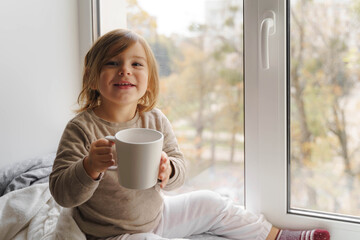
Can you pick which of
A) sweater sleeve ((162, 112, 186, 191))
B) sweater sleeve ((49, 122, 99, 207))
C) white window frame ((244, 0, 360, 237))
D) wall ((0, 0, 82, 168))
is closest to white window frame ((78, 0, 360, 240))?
white window frame ((244, 0, 360, 237))

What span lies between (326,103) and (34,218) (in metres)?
0.93

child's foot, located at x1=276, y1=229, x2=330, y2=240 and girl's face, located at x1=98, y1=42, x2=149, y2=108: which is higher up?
girl's face, located at x1=98, y1=42, x2=149, y2=108

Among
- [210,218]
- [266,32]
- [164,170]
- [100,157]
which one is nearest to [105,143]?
[100,157]

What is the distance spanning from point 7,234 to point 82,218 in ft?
0.71

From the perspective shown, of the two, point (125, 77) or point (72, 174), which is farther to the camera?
point (125, 77)

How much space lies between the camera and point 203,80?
135cm

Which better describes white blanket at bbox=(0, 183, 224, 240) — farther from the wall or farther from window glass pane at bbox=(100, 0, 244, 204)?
window glass pane at bbox=(100, 0, 244, 204)

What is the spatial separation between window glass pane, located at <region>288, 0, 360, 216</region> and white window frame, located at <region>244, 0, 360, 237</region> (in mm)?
37

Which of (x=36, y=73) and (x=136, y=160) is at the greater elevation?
(x=36, y=73)

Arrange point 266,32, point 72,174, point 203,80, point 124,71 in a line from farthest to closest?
point 203,80, point 266,32, point 124,71, point 72,174

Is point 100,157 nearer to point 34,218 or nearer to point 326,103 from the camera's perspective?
point 34,218

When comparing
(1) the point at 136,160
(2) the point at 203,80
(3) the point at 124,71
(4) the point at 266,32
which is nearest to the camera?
(1) the point at 136,160

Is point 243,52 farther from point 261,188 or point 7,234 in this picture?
point 7,234

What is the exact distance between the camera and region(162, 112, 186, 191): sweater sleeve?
989mm
